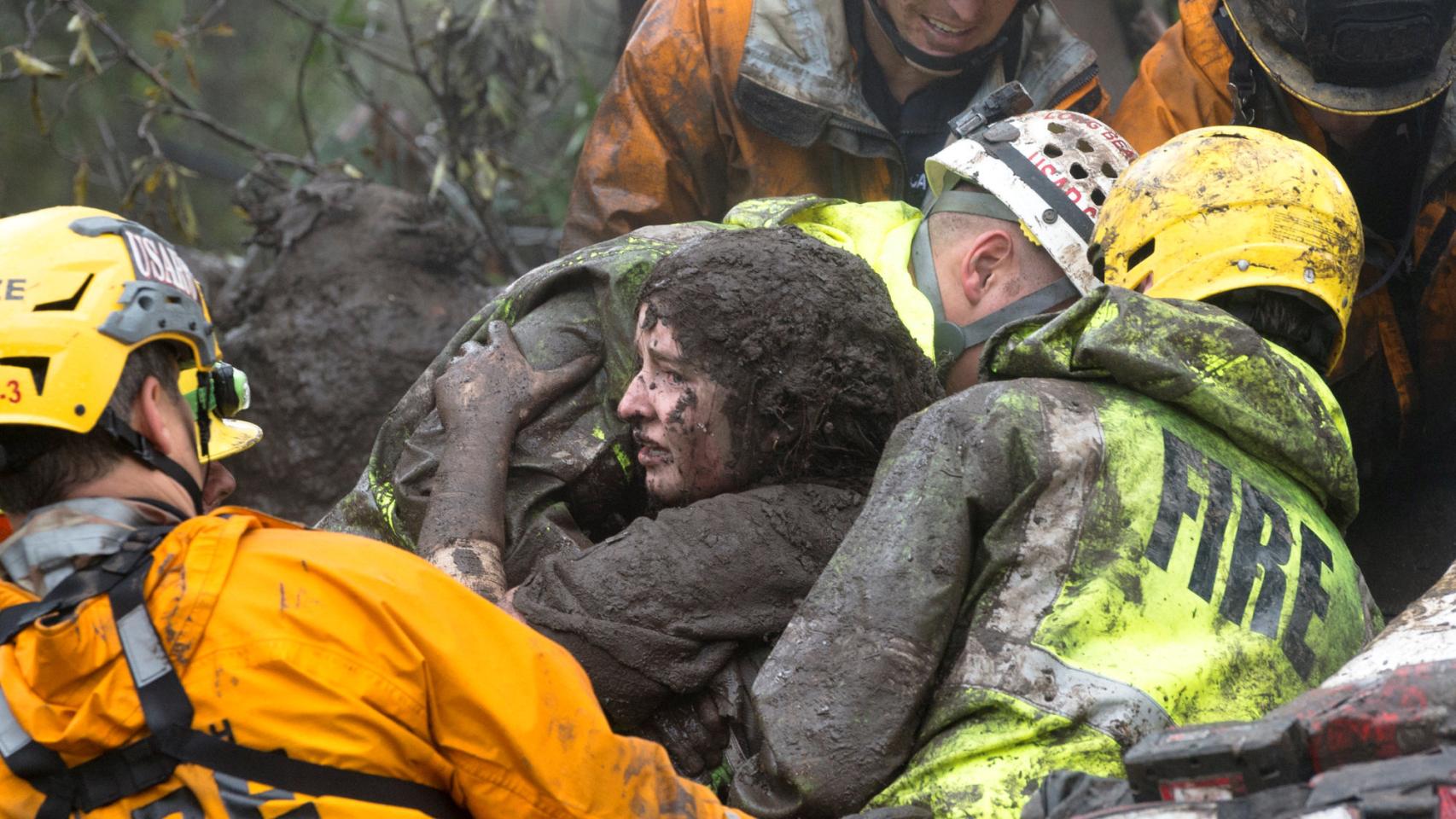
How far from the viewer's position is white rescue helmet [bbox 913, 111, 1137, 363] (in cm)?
313

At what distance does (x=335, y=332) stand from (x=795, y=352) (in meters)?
3.00

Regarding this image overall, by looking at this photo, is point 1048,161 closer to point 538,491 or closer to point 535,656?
point 538,491

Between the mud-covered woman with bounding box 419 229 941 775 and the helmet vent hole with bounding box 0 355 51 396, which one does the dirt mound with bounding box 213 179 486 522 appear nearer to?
the mud-covered woman with bounding box 419 229 941 775

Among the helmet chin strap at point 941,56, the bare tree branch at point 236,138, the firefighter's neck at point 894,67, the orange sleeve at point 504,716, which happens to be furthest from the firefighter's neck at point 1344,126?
the bare tree branch at point 236,138

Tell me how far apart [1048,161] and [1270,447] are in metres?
0.94

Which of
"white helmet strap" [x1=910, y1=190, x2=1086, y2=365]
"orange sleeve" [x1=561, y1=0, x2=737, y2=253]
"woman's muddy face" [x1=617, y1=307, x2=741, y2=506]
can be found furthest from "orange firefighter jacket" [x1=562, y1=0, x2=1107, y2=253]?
"woman's muddy face" [x1=617, y1=307, x2=741, y2=506]

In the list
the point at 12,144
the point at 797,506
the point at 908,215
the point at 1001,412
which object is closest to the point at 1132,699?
the point at 1001,412

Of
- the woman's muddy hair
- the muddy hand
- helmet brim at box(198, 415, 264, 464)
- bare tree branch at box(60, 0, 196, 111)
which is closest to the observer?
helmet brim at box(198, 415, 264, 464)

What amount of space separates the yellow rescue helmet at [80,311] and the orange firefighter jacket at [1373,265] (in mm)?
2796

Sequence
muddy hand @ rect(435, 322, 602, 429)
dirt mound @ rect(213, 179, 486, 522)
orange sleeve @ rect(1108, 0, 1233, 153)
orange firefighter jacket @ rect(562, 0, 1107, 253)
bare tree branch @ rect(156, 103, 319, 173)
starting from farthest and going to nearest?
bare tree branch @ rect(156, 103, 319, 173) < dirt mound @ rect(213, 179, 486, 522) < orange firefighter jacket @ rect(562, 0, 1107, 253) < orange sleeve @ rect(1108, 0, 1233, 153) < muddy hand @ rect(435, 322, 602, 429)

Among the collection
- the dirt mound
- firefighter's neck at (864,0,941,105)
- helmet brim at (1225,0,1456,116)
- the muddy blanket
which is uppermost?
helmet brim at (1225,0,1456,116)

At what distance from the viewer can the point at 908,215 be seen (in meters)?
3.50

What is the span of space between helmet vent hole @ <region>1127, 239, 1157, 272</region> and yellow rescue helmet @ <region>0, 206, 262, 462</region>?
5.12 ft

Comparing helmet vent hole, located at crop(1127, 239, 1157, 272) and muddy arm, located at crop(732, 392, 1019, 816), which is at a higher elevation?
helmet vent hole, located at crop(1127, 239, 1157, 272)
